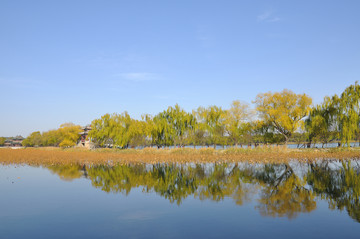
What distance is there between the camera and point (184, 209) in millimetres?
9281

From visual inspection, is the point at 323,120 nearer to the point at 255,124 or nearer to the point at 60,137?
the point at 255,124

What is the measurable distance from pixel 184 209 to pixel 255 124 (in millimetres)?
48730

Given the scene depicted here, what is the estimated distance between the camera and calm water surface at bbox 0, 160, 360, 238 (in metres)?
6.98

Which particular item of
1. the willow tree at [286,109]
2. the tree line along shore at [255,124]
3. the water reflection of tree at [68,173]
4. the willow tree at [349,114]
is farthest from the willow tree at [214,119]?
the water reflection of tree at [68,173]

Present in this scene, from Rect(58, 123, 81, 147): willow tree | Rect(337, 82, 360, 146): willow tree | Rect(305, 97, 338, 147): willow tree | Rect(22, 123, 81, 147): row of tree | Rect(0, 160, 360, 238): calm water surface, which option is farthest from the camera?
Rect(22, 123, 81, 147): row of tree

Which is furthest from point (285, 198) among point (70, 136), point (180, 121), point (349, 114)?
point (70, 136)

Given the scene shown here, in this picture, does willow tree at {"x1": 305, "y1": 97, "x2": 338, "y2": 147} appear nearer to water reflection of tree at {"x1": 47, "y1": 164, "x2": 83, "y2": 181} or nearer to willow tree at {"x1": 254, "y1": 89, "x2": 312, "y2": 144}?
willow tree at {"x1": 254, "y1": 89, "x2": 312, "y2": 144}

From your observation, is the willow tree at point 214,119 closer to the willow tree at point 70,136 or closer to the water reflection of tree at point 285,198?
the water reflection of tree at point 285,198

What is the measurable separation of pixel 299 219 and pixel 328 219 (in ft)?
2.97

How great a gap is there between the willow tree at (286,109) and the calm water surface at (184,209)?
33.1 meters

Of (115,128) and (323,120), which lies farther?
(115,128)

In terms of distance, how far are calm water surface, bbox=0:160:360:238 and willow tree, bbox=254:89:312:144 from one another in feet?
109

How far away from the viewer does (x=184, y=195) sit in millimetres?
11461

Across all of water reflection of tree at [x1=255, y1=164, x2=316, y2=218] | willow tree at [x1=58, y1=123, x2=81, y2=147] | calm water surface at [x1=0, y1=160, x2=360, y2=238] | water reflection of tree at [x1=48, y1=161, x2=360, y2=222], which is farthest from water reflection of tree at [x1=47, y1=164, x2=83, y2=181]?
willow tree at [x1=58, y1=123, x2=81, y2=147]
